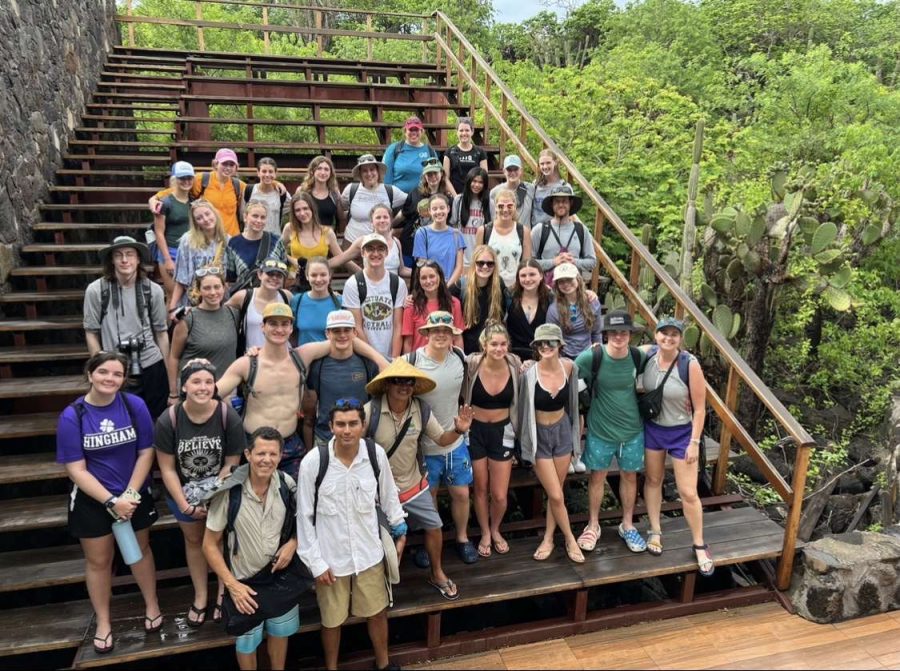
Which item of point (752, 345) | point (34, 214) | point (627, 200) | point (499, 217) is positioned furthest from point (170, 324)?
point (627, 200)

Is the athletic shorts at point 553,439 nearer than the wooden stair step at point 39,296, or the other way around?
the athletic shorts at point 553,439

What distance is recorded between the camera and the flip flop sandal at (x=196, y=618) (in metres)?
3.36

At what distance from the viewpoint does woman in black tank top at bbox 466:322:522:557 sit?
3826 millimetres

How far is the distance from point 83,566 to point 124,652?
767 millimetres

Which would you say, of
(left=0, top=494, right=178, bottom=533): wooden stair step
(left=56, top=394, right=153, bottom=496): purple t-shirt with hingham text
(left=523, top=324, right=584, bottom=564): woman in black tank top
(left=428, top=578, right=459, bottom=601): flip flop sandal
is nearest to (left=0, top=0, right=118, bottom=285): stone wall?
(left=0, top=494, right=178, bottom=533): wooden stair step

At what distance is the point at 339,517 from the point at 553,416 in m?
1.51

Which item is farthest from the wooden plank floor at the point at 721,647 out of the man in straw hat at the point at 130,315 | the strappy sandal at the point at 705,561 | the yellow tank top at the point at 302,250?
the yellow tank top at the point at 302,250

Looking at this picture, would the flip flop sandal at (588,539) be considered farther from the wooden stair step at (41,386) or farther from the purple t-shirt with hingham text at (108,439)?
the wooden stair step at (41,386)

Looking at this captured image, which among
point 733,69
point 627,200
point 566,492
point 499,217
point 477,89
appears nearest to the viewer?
point 499,217

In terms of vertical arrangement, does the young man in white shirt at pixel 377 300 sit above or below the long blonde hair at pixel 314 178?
below

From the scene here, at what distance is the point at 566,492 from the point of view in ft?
17.2

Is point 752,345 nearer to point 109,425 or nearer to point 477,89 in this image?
point 477,89

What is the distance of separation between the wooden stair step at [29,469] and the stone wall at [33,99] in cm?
197

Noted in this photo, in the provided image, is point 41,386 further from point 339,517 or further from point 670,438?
point 670,438
